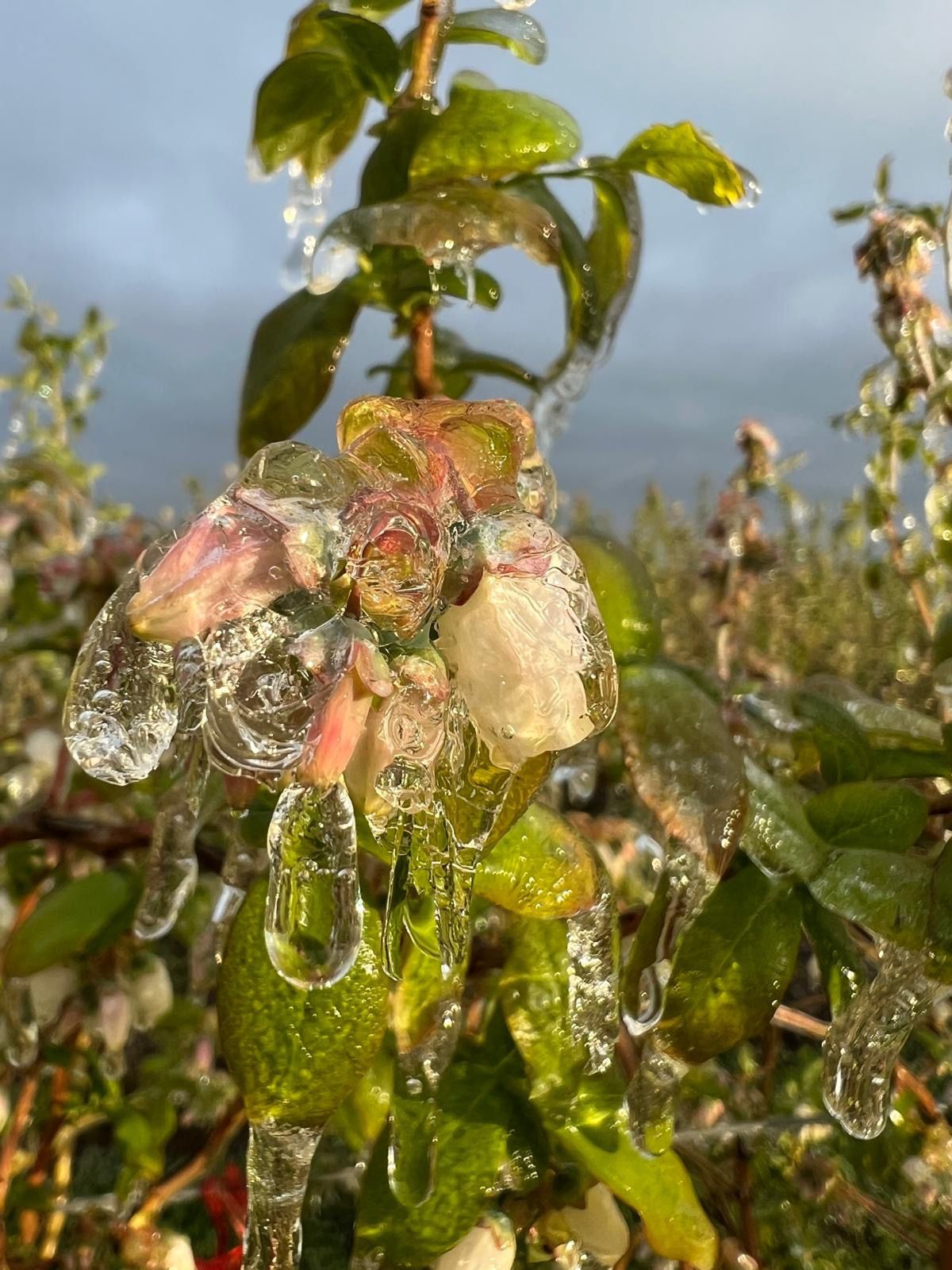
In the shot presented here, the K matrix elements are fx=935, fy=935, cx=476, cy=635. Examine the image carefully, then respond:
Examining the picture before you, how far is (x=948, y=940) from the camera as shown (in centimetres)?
29

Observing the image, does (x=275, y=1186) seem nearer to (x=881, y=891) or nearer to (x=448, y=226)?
(x=881, y=891)

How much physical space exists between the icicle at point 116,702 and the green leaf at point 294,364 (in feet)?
0.62

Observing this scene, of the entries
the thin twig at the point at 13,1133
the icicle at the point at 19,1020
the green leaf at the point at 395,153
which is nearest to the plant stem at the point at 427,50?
the green leaf at the point at 395,153

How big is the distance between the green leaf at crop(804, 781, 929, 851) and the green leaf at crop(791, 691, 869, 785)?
0.02m

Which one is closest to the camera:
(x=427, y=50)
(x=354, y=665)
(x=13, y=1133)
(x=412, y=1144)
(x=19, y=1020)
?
(x=354, y=665)

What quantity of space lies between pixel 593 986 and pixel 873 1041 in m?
0.09

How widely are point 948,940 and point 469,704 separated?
18 centimetres

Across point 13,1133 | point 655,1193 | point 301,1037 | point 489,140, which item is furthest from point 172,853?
point 13,1133

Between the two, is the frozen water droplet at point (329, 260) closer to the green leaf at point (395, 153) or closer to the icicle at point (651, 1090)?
the green leaf at point (395, 153)

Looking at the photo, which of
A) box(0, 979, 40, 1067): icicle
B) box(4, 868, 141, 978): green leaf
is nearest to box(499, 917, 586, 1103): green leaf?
box(4, 868, 141, 978): green leaf

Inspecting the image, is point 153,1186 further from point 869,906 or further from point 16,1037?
point 869,906

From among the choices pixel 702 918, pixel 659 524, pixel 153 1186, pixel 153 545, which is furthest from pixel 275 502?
pixel 659 524

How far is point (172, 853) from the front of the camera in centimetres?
37

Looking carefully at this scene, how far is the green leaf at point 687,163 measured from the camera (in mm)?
395
